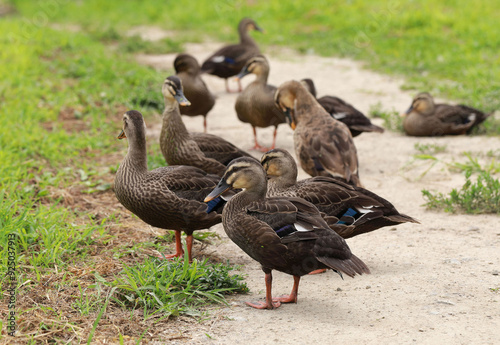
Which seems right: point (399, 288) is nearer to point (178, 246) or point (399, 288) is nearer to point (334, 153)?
point (178, 246)

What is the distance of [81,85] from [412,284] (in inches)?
301

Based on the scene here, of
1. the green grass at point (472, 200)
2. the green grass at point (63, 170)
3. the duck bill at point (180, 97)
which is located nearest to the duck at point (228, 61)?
the green grass at point (63, 170)

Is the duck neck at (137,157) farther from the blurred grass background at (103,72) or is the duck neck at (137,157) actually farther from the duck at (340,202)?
the duck at (340,202)

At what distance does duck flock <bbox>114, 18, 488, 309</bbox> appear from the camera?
414 centimetres

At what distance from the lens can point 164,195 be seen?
4820 millimetres

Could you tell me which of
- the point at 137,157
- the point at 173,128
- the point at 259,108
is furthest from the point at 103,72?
the point at 137,157

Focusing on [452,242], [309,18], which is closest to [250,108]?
[452,242]

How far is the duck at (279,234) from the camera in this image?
13.4 ft

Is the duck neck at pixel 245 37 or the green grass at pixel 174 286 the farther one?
the duck neck at pixel 245 37

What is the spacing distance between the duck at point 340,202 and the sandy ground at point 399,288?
14.4 inches

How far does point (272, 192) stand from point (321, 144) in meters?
1.49

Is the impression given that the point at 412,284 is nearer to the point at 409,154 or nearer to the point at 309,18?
the point at 409,154

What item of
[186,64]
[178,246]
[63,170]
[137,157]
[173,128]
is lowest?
[178,246]

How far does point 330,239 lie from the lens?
13.4 feet
